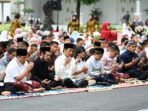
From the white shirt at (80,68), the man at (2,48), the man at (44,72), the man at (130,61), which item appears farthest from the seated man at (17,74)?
the man at (130,61)

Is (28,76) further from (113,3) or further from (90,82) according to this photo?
(113,3)

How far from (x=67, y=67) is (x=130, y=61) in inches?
97.9

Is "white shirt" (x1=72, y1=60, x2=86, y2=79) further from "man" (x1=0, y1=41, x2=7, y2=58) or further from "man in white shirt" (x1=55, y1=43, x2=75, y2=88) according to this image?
"man" (x1=0, y1=41, x2=7, y2=58)

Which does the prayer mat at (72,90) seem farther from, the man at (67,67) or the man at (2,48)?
the man at (2,48)

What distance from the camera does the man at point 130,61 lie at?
15938 millimetres

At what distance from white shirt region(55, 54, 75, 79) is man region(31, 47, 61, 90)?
0.43 m

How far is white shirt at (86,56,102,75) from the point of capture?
14930 millimetres

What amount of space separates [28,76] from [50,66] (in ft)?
4.37

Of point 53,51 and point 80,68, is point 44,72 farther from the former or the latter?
point 53,51

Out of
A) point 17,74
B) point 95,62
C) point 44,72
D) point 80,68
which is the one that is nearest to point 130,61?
point 95,62

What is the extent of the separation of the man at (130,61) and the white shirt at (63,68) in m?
2.16

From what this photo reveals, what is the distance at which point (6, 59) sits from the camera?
1380 cm

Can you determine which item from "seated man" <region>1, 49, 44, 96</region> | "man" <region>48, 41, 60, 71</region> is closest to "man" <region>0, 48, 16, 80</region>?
"seated man" <region>1, 49, 44, 96</region>

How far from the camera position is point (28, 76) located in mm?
13352
